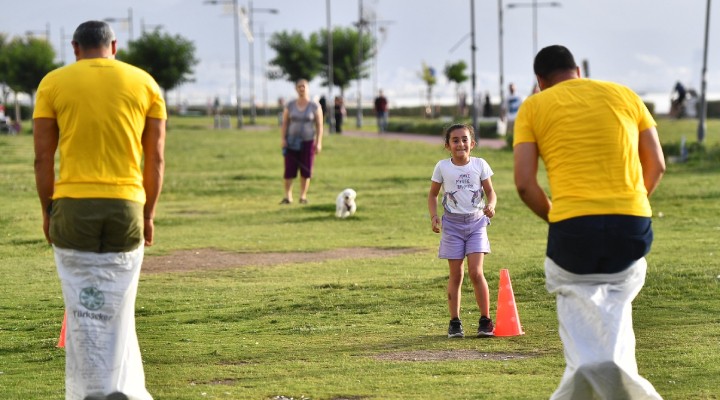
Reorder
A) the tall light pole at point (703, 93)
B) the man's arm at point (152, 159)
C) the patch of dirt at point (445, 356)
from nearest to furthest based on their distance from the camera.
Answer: the man's arm at point (152, 159), the patch of dirt at point (445, 356), the tall light pole at point (703, 93)

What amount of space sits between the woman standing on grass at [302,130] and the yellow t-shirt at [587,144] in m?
15.9

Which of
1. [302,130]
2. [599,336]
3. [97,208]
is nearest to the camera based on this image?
[599,336]

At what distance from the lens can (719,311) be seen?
1181cm

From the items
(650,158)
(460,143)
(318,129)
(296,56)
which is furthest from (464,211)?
(296,56)

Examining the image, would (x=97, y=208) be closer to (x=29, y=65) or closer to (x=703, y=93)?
(x=703, y=93)

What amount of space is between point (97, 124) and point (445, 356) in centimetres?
368

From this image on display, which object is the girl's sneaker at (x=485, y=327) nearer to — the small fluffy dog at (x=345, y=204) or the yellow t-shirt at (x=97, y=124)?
the yellow t-shirt at (x=97, y=124)

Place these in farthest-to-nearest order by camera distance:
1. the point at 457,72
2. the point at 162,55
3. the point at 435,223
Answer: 1. the point at 457,72
2. the point at 162,55
3. the point at 435,223

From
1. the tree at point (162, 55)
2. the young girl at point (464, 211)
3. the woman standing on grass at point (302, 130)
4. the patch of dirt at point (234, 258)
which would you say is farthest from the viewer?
the tree at point (162, 55)

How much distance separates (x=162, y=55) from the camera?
281 feet

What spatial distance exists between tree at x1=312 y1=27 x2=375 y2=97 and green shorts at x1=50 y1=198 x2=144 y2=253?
350ft

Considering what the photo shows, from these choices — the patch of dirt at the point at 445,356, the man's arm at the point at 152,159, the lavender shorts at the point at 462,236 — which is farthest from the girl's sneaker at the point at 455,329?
the man's arm at the point at 152,159

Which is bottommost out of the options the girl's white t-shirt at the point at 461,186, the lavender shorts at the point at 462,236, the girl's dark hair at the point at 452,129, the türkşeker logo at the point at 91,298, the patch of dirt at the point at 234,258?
the patch of dirt at the point at 234,258

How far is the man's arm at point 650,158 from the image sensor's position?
711cm
